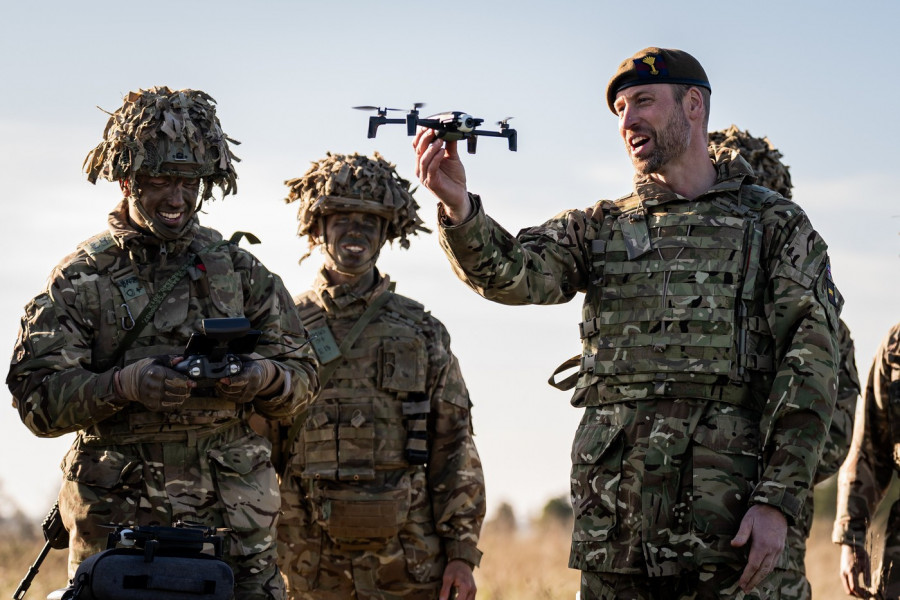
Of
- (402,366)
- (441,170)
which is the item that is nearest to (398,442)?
(402,366)

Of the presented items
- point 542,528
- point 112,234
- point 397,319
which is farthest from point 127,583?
point 542,528

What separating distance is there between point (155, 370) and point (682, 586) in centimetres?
239

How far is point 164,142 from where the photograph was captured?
24.4 ft

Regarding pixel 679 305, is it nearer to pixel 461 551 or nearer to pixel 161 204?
pixel 161 204

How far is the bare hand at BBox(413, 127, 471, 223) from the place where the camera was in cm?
646

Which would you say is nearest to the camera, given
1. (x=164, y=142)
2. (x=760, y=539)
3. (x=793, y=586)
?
(x=760, y=539)

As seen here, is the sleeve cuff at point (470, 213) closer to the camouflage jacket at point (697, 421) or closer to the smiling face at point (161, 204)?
the camouflage jacket at point (697, 421)

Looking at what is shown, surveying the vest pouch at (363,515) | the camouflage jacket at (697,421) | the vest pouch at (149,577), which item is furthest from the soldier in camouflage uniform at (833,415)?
the vest pouch at (149,577)

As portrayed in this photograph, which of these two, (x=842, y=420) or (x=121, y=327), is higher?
(x=121, y=327)

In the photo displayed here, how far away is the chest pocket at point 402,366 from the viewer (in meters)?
9.45

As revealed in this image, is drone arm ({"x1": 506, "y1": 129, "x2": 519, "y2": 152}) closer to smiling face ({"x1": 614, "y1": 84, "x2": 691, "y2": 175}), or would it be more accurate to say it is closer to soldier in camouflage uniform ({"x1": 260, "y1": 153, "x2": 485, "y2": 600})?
smiling face ({"x1": 614, "y1": 84, "x2": 691, "y2": 175})

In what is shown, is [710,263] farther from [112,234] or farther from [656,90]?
[112,234]

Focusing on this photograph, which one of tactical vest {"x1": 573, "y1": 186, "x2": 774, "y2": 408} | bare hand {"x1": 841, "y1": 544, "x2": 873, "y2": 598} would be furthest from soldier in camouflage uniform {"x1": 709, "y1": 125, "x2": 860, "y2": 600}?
tactical vest {"x1": 573, "y1": 186, "x2": 774, "y2": 408}

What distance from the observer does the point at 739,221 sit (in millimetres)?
7070
